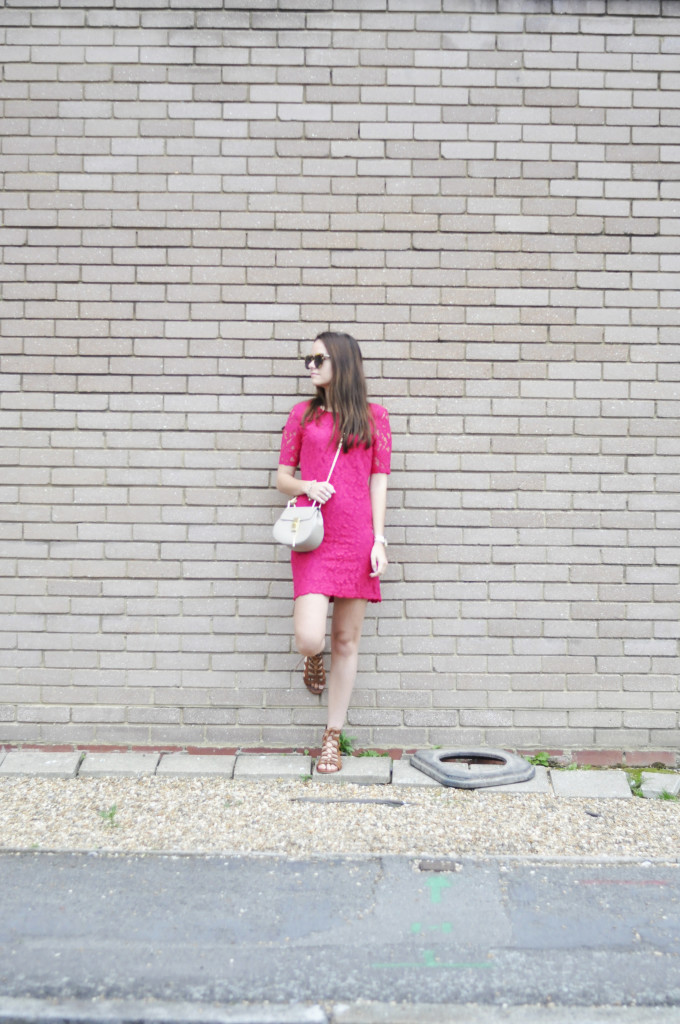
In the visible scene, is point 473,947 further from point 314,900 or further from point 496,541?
point 496,541

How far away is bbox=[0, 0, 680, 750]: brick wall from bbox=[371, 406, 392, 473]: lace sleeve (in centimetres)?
29

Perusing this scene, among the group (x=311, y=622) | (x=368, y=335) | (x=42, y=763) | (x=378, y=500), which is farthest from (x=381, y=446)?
(x=42, y=763)

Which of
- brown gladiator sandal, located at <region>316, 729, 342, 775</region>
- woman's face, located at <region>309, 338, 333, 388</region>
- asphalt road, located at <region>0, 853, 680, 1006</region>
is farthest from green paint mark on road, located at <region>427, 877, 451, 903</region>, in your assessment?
woman's face, located at <region>309, 338, 333, 388</region>

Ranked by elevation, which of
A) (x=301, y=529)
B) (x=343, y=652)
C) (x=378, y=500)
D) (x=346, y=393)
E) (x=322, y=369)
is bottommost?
(x=343, y=652)

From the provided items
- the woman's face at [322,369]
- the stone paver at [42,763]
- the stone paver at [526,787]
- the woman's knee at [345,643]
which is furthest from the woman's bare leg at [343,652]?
the stone paver at [42,763]

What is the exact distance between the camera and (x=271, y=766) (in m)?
4.07

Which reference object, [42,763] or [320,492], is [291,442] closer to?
[320,492]

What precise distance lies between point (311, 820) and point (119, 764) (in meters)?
1.09

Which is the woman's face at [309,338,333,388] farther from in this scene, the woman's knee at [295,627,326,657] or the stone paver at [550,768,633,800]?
the stone paver at [550,768,633,800]

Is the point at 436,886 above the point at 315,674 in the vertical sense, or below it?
below

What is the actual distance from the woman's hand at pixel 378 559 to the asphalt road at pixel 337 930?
1242 mm

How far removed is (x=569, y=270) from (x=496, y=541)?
56.3 inches

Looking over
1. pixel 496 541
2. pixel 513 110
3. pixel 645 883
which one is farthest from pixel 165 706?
pixel 513 110

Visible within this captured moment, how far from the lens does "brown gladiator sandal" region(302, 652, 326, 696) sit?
164 inches
